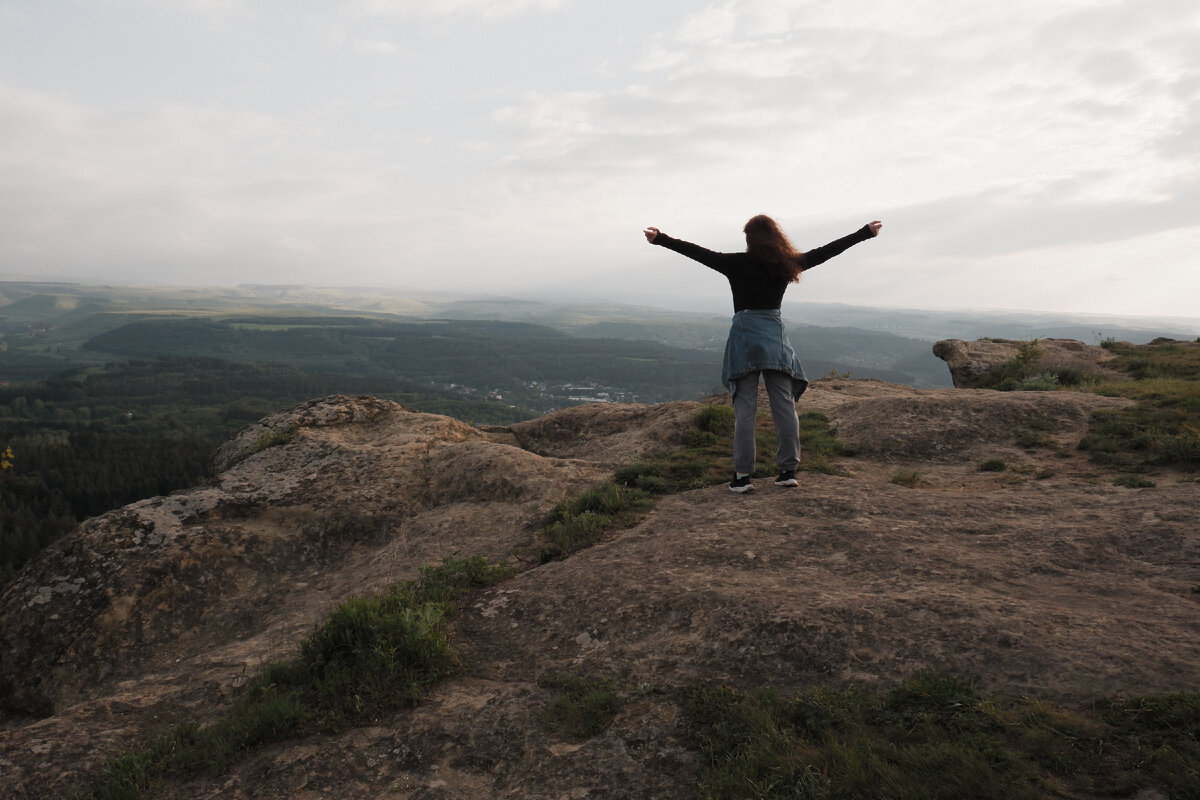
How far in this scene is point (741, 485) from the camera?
8.01 meters

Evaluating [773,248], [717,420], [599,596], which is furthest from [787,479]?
[599,596]

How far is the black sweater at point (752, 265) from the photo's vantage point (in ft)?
24.7

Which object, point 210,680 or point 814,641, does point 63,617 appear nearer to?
point 210,680

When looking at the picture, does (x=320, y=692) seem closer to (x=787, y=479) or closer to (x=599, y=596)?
(x=599, y=596)

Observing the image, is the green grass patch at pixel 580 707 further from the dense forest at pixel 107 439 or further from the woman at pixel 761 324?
the dense forest at pixel 107 439

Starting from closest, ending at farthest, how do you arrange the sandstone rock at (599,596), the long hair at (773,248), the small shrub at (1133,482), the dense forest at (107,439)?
the sandstone rock at (599,596) < the small shrub at (1133,482) < the long hair at (773,248) < the dense forest at (107,439)

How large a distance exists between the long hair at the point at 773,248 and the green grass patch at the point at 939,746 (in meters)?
5.01

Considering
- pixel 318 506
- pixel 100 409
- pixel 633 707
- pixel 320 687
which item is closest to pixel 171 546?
pixel 318 506

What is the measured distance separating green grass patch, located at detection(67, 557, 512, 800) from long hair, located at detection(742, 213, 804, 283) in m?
5.57

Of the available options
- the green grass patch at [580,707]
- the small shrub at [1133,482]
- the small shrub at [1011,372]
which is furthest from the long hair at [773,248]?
the small shrub at [1011,372]

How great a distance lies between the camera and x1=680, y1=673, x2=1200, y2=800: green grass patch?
117 inches

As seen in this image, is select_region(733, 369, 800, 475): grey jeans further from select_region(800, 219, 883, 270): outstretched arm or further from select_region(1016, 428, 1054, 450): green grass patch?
select_region(1016, 428, 1054, 450): green grass patch

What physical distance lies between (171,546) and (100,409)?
21205cm

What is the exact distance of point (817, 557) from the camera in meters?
6.00
